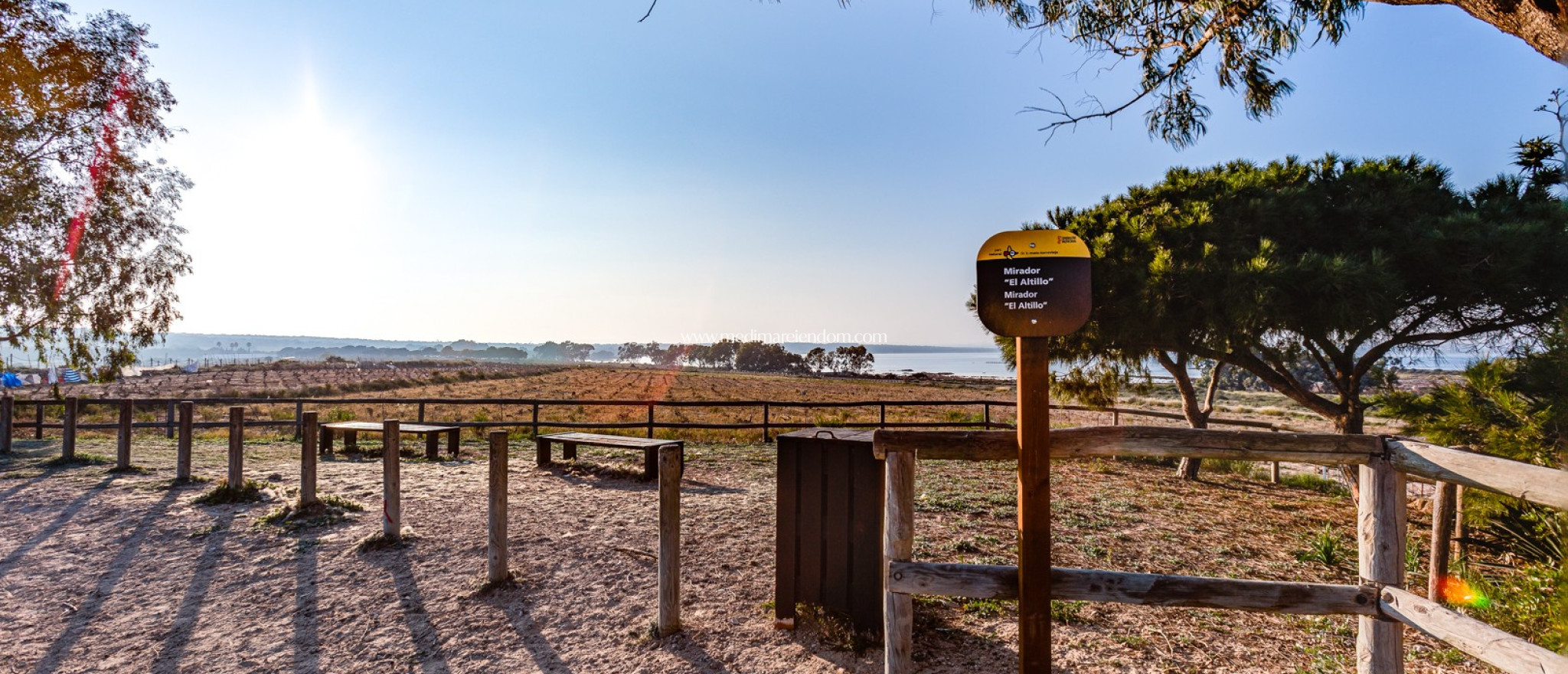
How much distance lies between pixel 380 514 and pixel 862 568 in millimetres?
5792

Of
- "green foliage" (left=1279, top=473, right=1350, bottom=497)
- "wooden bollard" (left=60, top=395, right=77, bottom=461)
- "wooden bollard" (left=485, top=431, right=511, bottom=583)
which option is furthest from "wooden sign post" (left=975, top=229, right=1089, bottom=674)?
"wooden bollard" (left=60, top=395, right=77, bottom=461)

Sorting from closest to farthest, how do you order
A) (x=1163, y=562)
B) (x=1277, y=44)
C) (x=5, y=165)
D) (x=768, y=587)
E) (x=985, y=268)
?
(x=985, y=268) → (x=1277, y=44) → (x=768, y=587) → (x=1163, y=562) → (x=5, y=165)

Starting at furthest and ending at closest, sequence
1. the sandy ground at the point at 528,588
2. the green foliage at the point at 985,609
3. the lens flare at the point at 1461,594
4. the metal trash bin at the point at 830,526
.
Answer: the lens flare at the point at 1461,594 → the green foliage at the point at 985,609 → the metal trash bin at the point at 830,526 → the sandy ground at the point at 528,588

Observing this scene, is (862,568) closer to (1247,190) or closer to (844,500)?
(844,500)

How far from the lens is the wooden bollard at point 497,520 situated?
4.98 m

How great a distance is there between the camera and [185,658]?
3.86m

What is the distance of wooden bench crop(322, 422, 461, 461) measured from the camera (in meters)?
10.6

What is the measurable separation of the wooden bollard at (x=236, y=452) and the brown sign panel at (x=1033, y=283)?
8149 millimetres

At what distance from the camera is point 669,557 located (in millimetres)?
4164

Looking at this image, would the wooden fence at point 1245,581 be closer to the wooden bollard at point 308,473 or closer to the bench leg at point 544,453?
the wooden bollard at point 308,473

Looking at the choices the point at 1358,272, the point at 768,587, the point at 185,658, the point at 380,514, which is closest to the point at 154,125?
the point at 380,514

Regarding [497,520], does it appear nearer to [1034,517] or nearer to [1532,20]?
[1034,517]

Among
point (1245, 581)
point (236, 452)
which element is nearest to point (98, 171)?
point (236, 452)

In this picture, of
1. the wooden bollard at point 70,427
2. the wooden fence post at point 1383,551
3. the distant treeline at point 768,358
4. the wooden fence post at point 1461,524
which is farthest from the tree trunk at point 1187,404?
the distant treeline at point 768,358
